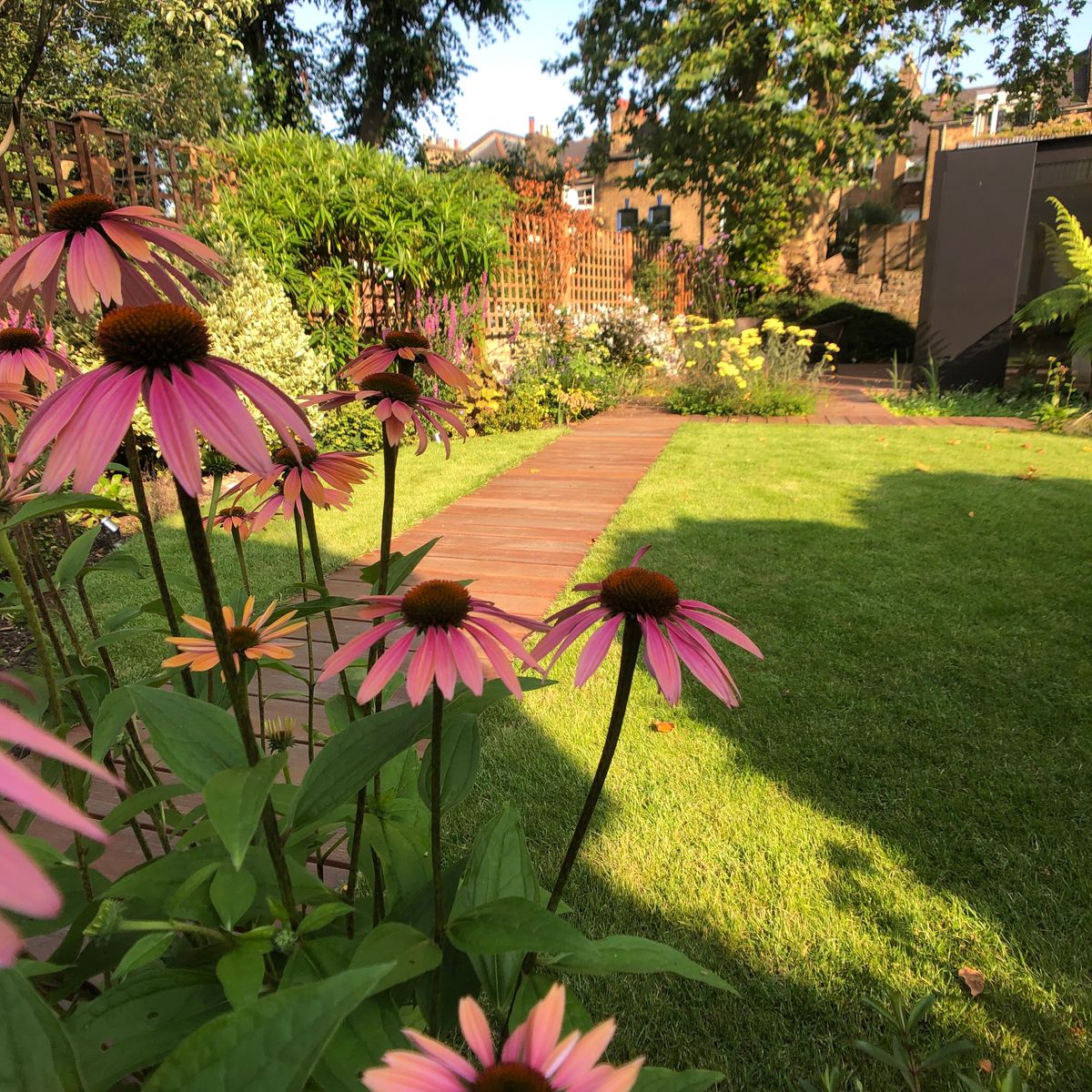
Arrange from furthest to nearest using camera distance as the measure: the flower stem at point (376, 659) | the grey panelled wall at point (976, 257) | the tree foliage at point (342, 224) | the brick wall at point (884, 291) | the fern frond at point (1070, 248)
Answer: the brick wall at point (884, 291) → the grey panelled wall at point (976, 257) → the fern frond at point (1070, 248) → the tree foliage at point (342, 224) → the flower stem at point (376, 659)

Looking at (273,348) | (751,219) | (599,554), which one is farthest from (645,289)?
(599,554)

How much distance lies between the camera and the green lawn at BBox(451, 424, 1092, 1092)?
1.41 metres

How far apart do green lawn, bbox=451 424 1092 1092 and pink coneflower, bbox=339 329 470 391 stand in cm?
119

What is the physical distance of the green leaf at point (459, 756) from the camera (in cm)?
92

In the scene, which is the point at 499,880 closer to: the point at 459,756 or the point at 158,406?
the point at 459,756

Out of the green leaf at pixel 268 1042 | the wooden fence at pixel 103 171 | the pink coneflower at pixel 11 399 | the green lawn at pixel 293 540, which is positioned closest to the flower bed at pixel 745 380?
the green lawn at pixel 293 540

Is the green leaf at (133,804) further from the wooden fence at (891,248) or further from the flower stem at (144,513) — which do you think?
the wooden fence at (891,248)

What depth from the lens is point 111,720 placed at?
77cm

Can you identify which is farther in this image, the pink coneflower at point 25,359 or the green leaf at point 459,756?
the pink coneflower at point 25,359

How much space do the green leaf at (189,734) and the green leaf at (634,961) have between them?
15.6 inches

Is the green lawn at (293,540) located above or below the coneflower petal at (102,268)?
below

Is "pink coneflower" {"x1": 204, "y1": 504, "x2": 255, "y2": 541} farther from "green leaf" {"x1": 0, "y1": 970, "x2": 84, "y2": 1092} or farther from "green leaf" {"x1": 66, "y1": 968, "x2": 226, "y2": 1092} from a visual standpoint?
"green leaf" {"x1": 0, "y1": 970, "x2": 84, "y2": 1092}

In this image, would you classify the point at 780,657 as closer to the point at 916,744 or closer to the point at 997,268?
the point at 916,744

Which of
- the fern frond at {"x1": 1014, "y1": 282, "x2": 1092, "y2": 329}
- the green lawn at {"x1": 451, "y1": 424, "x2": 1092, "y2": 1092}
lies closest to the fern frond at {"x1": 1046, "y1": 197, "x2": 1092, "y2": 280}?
the fern frond at {"x1": 1014, "y1": 282, "x2": 1092, "y2": 329}
